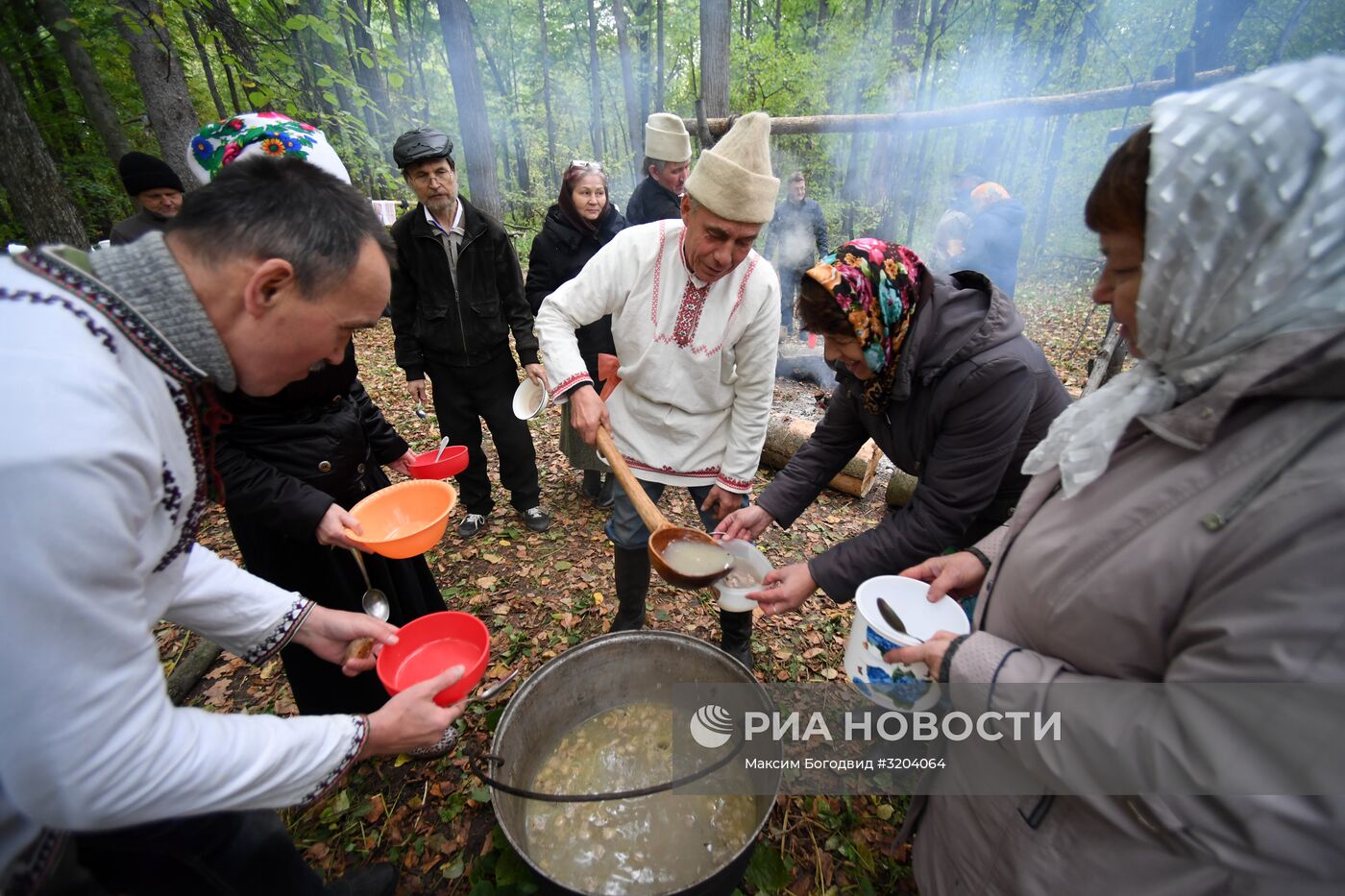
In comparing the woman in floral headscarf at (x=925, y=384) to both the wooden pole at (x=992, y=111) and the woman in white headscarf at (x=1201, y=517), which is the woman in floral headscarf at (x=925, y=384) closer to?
the woman in white headscarf at (x=1201, y=517)

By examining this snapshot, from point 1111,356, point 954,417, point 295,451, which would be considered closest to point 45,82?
point 295,451

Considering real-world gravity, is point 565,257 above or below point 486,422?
above

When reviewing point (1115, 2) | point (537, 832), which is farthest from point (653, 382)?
point (1115, 2)

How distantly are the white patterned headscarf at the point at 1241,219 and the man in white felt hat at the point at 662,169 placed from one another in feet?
14.2

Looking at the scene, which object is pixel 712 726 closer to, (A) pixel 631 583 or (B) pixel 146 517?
(A) pixel 631 583

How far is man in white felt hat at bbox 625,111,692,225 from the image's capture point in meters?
4.91

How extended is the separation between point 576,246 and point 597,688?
365 cm

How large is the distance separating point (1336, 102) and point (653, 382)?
229 cm

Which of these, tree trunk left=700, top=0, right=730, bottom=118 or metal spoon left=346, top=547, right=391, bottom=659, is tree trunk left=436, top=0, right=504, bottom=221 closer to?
tree trunk left=700, top=0, right=730, bottom=118

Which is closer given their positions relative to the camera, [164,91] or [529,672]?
[529,672]

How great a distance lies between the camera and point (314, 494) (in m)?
2.16

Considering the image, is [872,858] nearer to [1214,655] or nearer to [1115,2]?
[1214,655]

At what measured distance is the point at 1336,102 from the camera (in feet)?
2.80

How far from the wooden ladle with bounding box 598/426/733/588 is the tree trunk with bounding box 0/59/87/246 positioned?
8207mm
